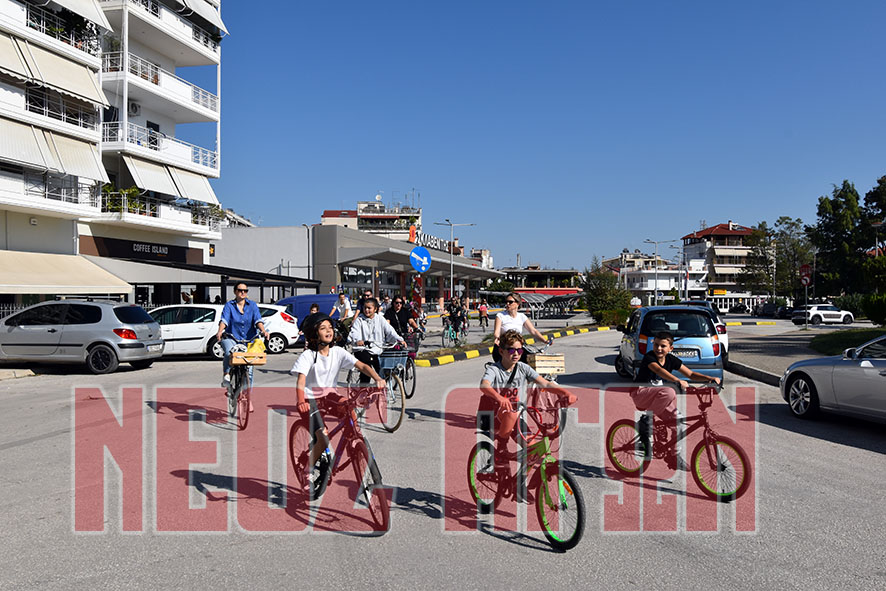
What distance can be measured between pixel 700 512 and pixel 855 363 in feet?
15.2

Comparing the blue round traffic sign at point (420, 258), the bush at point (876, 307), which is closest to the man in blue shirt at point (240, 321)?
the blue round traffic sign at point (420, 258)

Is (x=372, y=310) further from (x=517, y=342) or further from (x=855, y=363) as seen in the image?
(x=855, y=363)

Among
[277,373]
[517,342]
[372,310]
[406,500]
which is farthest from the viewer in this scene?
[277,373]

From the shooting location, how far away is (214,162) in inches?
1393

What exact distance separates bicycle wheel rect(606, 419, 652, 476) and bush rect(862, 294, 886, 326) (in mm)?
19988

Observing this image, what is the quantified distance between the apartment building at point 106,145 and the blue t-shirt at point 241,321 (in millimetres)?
14176

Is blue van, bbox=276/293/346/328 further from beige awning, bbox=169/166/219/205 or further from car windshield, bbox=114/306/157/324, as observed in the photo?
beige awning, bbox=169/166/219/205

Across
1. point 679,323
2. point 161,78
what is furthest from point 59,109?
point 679,323

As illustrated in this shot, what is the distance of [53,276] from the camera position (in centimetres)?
2273

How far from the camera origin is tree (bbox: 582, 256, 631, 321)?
41.8m

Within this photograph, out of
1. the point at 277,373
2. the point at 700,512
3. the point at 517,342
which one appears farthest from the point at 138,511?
the point at 277,373

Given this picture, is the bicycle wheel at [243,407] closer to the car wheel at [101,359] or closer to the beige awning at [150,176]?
the car wheel at [101,359]

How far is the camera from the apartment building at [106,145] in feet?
78.6

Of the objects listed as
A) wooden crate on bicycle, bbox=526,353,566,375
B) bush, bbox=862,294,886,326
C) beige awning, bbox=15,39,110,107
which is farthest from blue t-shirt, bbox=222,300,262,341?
bush, bbox=862,294,886,326
